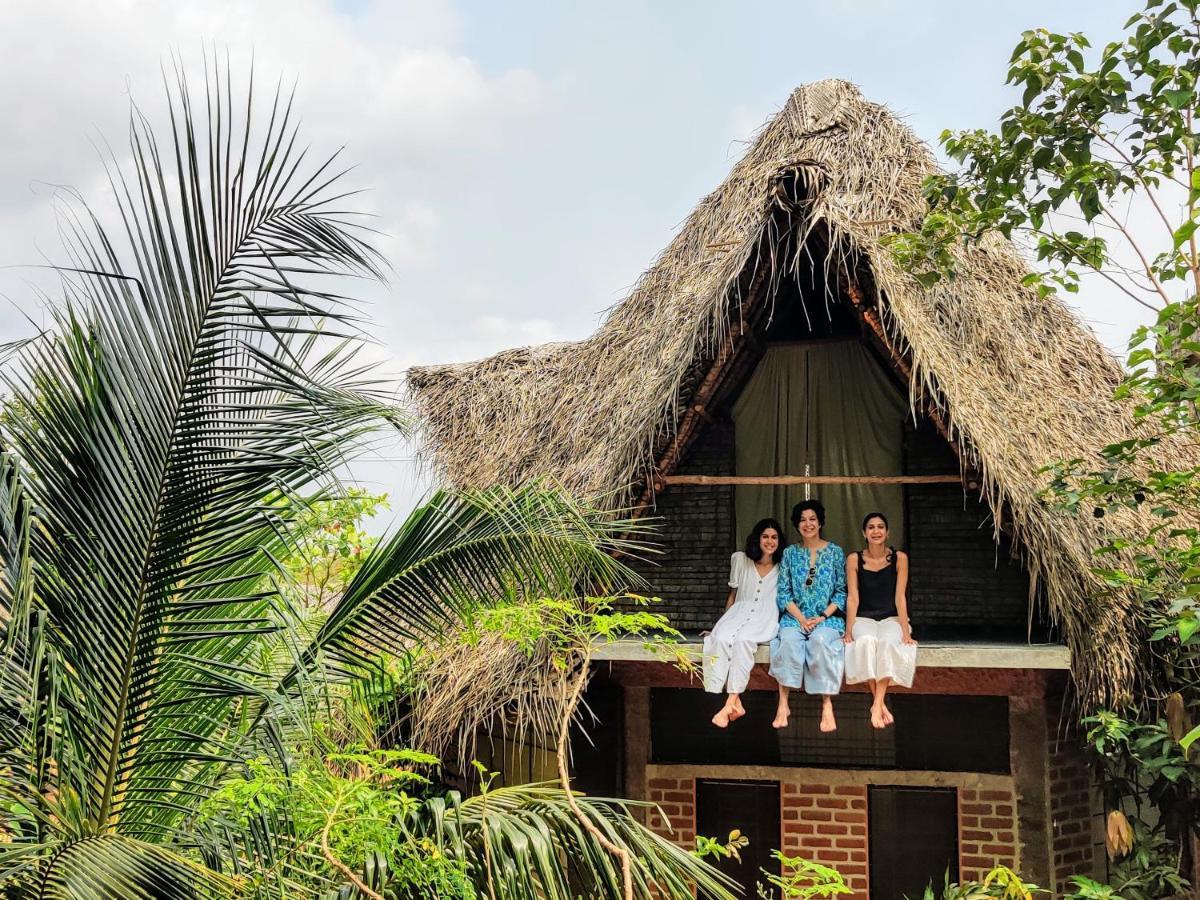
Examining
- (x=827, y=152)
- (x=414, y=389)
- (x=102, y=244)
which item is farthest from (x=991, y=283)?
(x=102, y=244)

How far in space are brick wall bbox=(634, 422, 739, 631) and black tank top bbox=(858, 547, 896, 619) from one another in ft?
3.35

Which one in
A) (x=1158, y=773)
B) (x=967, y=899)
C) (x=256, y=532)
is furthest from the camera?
(x=1158, y=773)

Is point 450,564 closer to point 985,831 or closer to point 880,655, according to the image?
point 880,655

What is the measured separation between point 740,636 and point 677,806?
166 centimetres

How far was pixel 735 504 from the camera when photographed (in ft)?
23.8

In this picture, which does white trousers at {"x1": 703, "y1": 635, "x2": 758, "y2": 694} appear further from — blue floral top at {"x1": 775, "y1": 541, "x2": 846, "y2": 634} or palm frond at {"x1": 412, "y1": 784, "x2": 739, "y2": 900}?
palm frond at {"x1": 412, "y1": 784, "x2": 739, "y2": 900}

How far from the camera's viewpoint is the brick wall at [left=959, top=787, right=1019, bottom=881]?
21.6 feet

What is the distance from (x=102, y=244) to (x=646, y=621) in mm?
2489

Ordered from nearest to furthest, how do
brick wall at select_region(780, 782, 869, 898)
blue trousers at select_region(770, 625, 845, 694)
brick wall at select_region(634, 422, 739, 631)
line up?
blue trousers at select_region(770, 625, 845, 694) < brick wall at select_region(780, 782, 869, 898) < brick wall at select_region(634, 422, 739, 631)

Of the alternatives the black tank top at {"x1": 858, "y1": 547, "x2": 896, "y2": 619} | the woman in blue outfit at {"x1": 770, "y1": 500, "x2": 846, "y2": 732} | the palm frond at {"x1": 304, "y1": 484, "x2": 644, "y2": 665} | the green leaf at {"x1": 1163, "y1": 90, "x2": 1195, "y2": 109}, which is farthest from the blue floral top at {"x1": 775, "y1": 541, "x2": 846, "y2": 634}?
the green leaf at {"x1": 1163, "y1": 90, "x2": 1195, "y2": 109}

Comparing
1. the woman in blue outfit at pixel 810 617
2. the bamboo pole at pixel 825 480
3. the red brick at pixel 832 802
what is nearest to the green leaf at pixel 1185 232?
the bamboo pole at pixel 825 480

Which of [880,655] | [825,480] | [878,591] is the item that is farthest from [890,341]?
[880,655]

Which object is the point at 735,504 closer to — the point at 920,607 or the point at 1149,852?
the point at 920,607

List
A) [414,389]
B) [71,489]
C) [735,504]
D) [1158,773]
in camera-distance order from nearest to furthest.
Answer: [71,489] → [1158,773] → [735,504] → [414,389]
